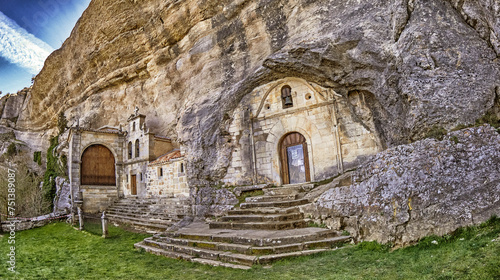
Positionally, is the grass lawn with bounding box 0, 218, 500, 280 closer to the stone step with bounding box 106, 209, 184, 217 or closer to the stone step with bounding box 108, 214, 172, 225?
the stone step with bounding box 108, 214, 172, 225

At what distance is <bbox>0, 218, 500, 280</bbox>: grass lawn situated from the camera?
4195 millimetres

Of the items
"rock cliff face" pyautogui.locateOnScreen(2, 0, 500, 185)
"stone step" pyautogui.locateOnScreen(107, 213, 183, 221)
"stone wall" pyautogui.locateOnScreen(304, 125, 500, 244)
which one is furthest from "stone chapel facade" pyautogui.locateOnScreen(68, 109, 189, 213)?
"stone wall" pyautogui.locateOnScreen(304, 125, 500, 244)

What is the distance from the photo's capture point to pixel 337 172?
10.5 meters

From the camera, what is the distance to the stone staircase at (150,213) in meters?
12.6

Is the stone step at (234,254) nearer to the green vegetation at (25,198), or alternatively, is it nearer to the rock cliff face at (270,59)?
the rock cliff face at (270,59)

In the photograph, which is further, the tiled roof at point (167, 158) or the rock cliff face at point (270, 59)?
the tiled roof at point (167, 158)

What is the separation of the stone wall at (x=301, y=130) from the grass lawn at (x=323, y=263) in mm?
4716

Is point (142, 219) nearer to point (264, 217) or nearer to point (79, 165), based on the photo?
point (264, 217)

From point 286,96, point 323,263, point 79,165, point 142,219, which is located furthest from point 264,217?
point 79,165

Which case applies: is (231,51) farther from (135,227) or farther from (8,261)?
(8,261)

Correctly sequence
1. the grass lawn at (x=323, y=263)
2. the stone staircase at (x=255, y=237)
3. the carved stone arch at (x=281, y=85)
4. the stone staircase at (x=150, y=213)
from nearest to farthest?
1. the grass lawn at (x=323, y=263)
2. the stone staircase at (x=255, y=237)
3. the carved stone arch at (x=281, y=85)
4. the stone staircase at (x=150, y=213)

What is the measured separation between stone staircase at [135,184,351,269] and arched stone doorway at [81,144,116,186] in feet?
42.8

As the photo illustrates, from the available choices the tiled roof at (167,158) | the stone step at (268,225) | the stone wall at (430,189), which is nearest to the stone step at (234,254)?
the stone wall at (430,189)

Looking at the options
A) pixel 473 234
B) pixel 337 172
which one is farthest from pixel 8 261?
pixel 473 234
